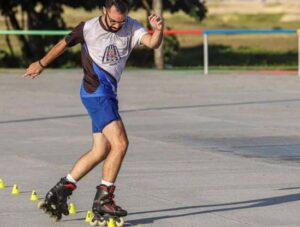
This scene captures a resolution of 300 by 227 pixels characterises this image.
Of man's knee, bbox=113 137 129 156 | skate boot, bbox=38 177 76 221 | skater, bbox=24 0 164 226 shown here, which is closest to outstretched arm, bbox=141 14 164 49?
skater, bbox=24 0 164 226

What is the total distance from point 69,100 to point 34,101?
24.9 inches

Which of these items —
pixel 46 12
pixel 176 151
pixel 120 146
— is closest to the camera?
pixel 120 146

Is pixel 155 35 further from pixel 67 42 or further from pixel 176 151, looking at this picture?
pixel 176 151

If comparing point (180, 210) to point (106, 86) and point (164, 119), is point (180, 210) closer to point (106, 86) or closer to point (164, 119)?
point (106, 86)

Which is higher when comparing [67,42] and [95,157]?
[67,42]

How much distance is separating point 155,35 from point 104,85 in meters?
0.57

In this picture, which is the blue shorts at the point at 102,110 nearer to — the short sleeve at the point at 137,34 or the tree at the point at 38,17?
the short sleeve at the point at 137,34

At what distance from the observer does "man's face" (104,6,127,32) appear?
962 cm

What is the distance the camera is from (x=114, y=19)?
31.6ft

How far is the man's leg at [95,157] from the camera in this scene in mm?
9875

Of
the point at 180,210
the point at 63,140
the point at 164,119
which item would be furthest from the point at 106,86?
the point at 164,119

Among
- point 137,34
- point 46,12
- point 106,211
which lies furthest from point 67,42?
point 46,12

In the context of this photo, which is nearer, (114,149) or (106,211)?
(106,211)

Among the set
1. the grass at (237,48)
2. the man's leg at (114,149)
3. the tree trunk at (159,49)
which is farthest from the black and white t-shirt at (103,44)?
the grass at (237,48)
